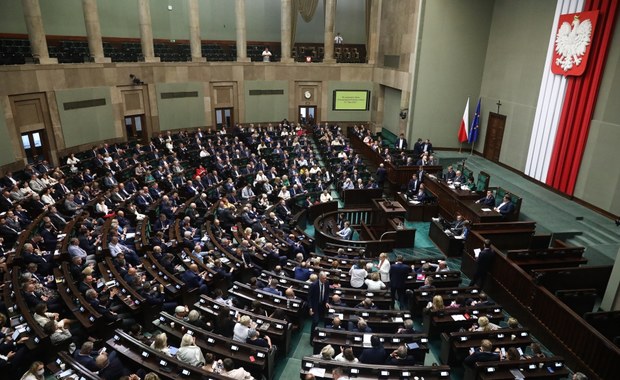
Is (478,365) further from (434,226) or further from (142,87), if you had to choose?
(142,87)

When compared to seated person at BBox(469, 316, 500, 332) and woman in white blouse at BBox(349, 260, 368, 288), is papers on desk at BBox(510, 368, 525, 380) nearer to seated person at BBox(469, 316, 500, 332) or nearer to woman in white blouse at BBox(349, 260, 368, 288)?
seated person at BBox(469, 316, 500, 332)

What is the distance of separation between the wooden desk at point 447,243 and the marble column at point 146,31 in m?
16.0

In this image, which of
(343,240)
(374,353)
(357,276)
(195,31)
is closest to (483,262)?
(357,276)

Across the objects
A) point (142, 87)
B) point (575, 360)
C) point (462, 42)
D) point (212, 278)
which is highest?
point (462, 42)

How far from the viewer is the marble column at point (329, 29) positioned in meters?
23.3

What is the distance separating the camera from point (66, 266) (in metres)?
8.46

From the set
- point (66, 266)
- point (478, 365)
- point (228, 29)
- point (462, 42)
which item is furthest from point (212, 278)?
point (228, 29)

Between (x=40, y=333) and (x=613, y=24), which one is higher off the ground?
(x=613, y=24)

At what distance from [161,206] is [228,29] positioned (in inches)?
672

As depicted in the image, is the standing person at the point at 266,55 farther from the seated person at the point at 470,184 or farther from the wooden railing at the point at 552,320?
the wooden railing at the point at 552,320

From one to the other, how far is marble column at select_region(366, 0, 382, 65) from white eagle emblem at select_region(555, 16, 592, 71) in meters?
11.6

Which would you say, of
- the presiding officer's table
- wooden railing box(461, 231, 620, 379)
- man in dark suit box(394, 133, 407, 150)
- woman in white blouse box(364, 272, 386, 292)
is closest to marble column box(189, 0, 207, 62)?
man in dark suit box(394, 133, 407, 150)

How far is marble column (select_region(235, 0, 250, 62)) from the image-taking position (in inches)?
871

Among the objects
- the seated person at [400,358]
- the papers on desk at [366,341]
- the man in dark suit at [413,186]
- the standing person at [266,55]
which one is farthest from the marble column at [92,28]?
the seated person at [400,358]
